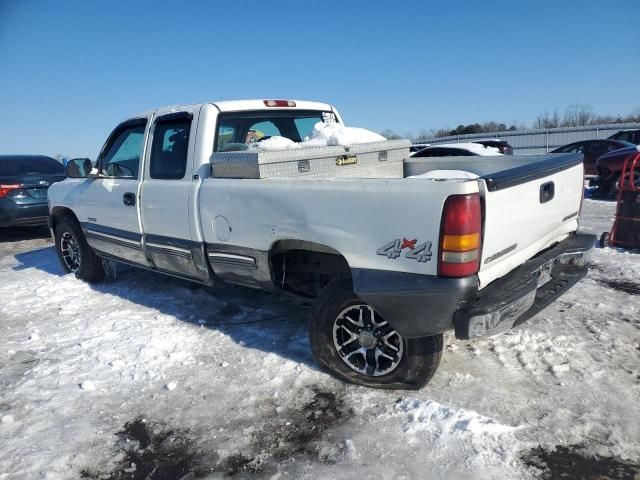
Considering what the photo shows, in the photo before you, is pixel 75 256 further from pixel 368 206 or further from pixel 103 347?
pixel 368 206

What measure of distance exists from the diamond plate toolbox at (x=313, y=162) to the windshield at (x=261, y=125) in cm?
48

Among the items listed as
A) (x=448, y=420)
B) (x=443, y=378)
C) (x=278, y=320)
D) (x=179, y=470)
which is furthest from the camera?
(x=278, y=320)

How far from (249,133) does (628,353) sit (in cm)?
356

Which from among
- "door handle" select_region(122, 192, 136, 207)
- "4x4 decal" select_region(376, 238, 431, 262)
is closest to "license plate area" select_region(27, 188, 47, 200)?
"door handle" select_region(122, 192, 136, 207)

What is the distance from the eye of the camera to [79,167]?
5180 millimetres

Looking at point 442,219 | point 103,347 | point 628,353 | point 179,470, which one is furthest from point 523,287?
point 103,347

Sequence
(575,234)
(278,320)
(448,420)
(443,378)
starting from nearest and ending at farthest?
(448,420) → (443,378) → (575,234) → (278,320)

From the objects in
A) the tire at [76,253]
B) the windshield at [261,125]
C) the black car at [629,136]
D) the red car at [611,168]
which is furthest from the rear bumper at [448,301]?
the black car at [629,136]

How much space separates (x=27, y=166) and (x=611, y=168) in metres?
12.8

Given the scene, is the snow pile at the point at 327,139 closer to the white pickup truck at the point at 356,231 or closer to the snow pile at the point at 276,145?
the snow pile at the point at 276,145

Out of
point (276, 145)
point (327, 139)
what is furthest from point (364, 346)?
point (327, 139)

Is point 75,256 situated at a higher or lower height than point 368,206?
lower

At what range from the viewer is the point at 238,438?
2732 millimetres

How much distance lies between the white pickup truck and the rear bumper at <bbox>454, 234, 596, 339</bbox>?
11mm
